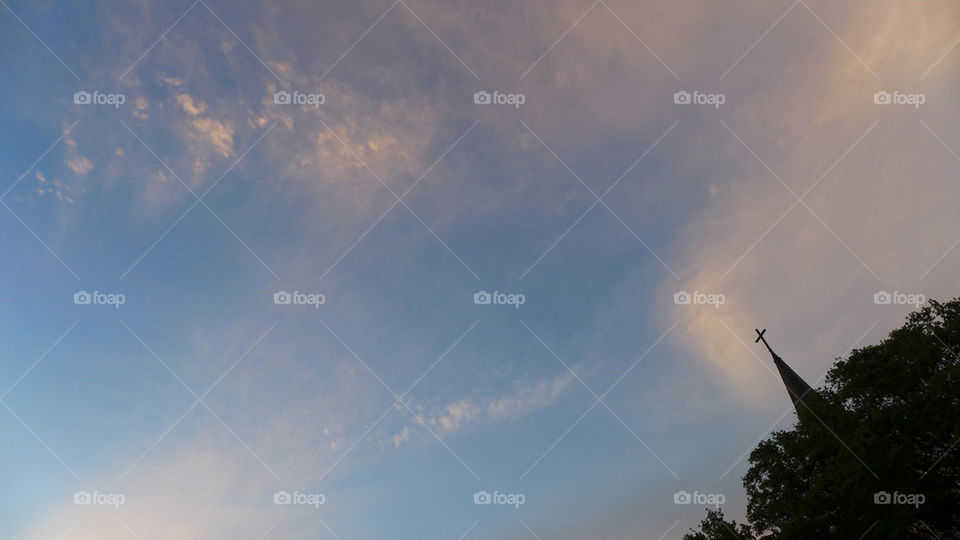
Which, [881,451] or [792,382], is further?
[792,382]

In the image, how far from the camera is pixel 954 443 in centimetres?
2411

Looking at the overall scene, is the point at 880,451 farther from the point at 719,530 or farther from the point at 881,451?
the point at 719,530

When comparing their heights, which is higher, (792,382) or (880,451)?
(792,382)

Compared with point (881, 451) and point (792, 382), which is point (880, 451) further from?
point (792, 382)

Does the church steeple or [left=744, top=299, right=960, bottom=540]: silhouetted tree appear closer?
[left=744, top=299, right=960, bottom=540]: silhouetted tree

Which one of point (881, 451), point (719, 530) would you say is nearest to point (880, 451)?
point (881, 451)

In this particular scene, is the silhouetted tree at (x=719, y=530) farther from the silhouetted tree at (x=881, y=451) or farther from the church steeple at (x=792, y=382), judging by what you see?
the church steeple at (x=792, y=382)

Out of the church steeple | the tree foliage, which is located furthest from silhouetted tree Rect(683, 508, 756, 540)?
the church steeple

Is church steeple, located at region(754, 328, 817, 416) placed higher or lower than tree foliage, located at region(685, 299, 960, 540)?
higher

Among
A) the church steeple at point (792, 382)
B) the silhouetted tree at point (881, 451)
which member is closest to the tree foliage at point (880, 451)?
the silhouetted tree at point (881, 451)

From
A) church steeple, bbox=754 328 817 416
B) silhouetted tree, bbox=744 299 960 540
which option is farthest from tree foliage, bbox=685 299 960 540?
church steeple, bbox=754 328 817 416

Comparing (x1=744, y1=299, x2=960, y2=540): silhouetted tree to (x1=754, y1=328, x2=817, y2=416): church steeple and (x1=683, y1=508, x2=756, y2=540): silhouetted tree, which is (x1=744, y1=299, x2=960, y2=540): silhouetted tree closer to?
(x1=683, y1=508, x2=756, y2=540): silhouetted tree

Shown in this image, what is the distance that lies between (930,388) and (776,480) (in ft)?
32.3

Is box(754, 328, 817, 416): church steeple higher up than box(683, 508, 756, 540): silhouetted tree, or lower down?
higher up
